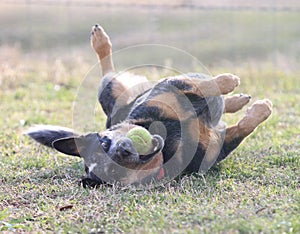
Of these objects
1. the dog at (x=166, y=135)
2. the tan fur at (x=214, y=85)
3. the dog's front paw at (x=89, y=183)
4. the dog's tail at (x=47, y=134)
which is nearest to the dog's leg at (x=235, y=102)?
the dog at (x=166, y=135)

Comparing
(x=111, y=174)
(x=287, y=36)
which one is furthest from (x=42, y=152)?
(x=287, y=36)

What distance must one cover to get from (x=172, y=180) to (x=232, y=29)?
13.3 meters

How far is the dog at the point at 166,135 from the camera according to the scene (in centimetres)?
408

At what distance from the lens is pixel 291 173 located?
446 centimetres

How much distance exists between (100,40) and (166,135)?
186 cm

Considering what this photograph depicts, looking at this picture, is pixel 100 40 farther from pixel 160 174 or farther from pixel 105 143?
pixel 160 174

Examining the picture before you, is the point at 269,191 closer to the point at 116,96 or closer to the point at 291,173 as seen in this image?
the point at 291,173

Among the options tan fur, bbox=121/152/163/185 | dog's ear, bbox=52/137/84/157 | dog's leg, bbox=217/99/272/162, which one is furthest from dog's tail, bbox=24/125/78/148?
dog's leg, bbox=217/99/272/162

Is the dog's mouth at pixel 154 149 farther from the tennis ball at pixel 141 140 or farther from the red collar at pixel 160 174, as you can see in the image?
the red collar at pixel 160 174

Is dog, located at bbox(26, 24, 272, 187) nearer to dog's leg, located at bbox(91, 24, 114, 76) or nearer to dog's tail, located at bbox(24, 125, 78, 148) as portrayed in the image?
dog's tail, located at bbox(24, 125, 78, 148)

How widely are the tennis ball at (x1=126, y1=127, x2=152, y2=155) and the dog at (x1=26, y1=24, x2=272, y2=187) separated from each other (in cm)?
3

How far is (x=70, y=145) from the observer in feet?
14.8

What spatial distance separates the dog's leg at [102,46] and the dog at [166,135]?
94cm

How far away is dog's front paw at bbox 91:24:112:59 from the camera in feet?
19.4
